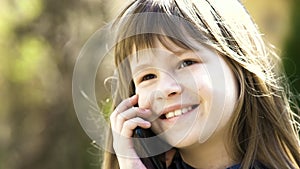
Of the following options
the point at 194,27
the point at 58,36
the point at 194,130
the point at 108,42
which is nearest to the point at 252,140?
the point at 194,130

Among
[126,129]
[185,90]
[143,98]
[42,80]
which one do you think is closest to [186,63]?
[185,90]

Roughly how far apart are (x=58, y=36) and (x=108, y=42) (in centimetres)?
202

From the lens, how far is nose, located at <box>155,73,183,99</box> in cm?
207

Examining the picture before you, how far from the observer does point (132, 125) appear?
7.26 ft

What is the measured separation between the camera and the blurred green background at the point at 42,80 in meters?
4.43

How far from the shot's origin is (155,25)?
2.14 m

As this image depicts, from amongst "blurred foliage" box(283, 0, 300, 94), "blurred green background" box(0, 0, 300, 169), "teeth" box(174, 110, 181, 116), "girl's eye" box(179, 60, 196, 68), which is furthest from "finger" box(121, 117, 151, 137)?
"blurred foliage" box(283, 0, 300, 94)

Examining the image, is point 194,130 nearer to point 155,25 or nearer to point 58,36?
point 155,25

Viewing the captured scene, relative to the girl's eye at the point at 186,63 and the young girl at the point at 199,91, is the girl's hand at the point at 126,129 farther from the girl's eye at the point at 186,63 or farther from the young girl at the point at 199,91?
the girl's eye at the point at 186,63

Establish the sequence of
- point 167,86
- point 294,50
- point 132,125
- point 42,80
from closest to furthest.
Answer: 1. point 167,86
2. point 132,125
3. point 42,80
4. point 294,50

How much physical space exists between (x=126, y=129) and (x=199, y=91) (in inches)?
11.2

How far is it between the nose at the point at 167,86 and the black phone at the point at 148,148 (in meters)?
0.20

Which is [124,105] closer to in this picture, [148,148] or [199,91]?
[148,148]

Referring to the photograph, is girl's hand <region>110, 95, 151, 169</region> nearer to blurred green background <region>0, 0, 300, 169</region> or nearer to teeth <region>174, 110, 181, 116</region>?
teeth <region>174, 110, 181, 116</region>
